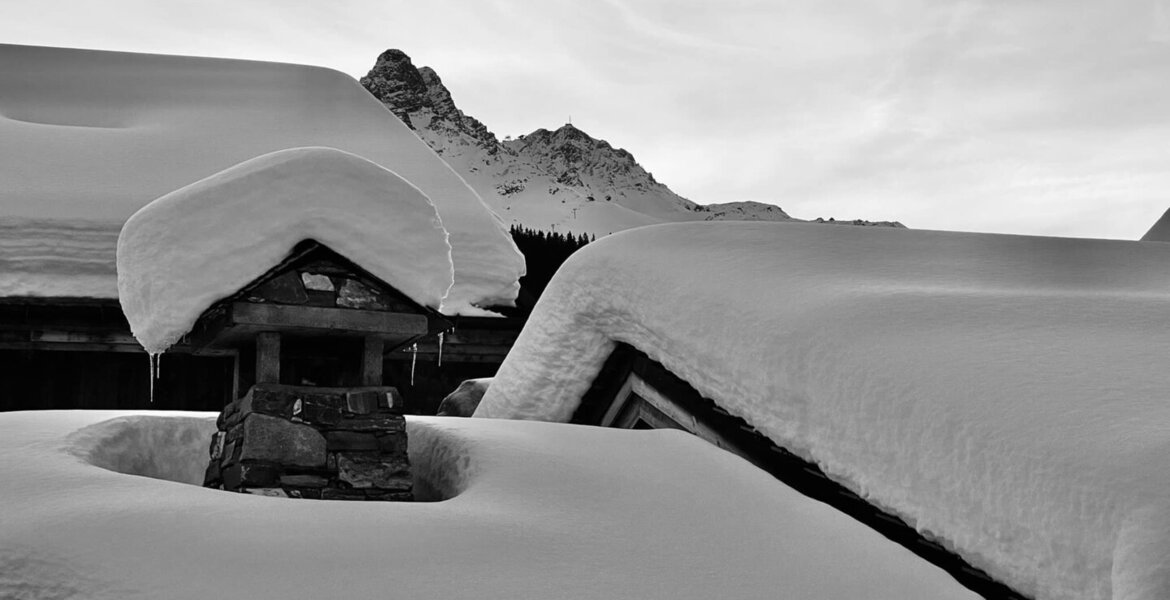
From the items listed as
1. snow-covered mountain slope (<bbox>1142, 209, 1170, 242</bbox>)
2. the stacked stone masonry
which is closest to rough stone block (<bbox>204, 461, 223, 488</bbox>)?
the stacked stone masonry

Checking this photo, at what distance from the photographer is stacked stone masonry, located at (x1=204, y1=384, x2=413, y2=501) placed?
11.5ft

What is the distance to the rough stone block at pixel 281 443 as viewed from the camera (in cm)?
348

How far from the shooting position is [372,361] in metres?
3.96

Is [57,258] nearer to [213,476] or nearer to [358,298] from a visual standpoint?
[213,476]

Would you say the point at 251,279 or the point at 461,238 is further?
the point at 461,238

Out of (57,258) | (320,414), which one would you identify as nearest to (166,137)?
(57,258)

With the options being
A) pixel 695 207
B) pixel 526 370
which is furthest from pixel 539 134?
pixel 526 370

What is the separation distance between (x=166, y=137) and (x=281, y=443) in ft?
32.3

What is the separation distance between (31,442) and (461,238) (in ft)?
21.2

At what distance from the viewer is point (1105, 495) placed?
2.10 meters

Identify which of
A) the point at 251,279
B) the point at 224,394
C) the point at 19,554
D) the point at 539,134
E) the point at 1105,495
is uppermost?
the point at 539,134

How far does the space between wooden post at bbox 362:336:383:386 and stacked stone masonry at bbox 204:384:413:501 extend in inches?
6.7

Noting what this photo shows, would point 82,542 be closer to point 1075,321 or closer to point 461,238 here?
point 1075,321

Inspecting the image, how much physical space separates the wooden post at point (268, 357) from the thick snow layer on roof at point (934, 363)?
129 cm
